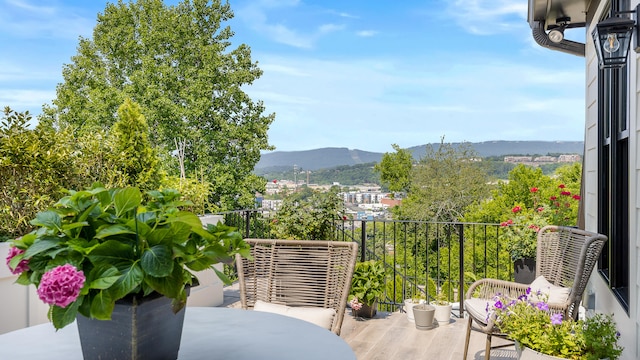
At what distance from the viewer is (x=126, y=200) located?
1.27 meters

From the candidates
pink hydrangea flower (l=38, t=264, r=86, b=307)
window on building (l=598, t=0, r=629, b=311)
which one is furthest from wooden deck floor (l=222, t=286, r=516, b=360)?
pink hydrangea flower (l=38, t=264, r=86, b=307)

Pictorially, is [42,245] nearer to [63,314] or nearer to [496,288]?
[63,314]

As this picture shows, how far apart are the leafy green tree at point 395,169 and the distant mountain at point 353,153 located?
0.36m

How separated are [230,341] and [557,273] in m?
2.80

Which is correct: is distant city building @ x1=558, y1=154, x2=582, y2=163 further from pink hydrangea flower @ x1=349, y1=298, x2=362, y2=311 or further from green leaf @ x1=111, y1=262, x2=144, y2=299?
green leaf @ x1=111, y1=262, x2=144, y2=299

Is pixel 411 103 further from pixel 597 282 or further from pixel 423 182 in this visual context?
pixel 597 282

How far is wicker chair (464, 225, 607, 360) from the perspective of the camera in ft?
10.0

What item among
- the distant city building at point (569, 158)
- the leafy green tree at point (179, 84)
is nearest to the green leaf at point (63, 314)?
the distant city building at point (569, 158)

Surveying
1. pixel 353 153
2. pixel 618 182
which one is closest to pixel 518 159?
pixel 353 153

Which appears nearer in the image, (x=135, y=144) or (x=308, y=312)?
(x=308, y=312)

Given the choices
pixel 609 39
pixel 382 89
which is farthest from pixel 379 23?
pixel 609 39

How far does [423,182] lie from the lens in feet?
64.1

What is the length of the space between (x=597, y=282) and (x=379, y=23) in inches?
807

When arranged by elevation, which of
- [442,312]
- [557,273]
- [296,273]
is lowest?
[442,312]
